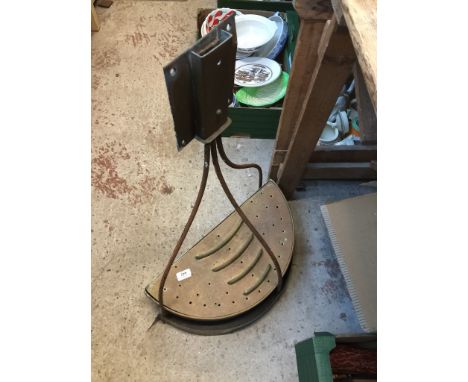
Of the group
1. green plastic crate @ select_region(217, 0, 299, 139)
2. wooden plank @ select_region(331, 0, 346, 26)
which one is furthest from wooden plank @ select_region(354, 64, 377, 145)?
wooden plank @ select_region(331, 0, 346, 26)

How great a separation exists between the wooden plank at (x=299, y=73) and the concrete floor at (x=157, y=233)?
0.40 metres

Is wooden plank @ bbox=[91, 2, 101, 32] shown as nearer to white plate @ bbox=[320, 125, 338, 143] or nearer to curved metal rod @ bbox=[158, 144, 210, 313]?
white plate @ bbox=[320, 125, 338, 143]

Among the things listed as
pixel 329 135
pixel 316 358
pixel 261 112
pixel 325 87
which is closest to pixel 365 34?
pixel 325 87

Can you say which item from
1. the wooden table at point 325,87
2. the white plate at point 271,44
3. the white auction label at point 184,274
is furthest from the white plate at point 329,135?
the white auction label at point 184,274

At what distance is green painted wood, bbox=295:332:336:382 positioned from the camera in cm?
110

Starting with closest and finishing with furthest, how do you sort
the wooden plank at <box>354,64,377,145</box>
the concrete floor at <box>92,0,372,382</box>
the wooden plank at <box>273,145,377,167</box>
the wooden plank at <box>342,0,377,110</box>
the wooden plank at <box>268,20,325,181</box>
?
the wooden plank at <box>342,0,377,110</box>
the wooden plank at <box>268,20,325,181</box>
the concrete floor at <box>92,0,372,382</box>
the wooden plank at <box>354,64,377,145</box>
the wooden plank at <box>273,145,377,167</box>

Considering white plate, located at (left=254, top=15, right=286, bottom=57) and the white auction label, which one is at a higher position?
white plate, located at (left=254, top=15, right=286, bottom=57)

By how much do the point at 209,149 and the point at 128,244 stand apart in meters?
0.76

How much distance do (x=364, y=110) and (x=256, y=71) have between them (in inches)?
25.8

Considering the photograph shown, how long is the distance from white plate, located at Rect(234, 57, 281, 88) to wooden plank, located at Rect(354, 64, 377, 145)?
0.52 m

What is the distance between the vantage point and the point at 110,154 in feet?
6.26
